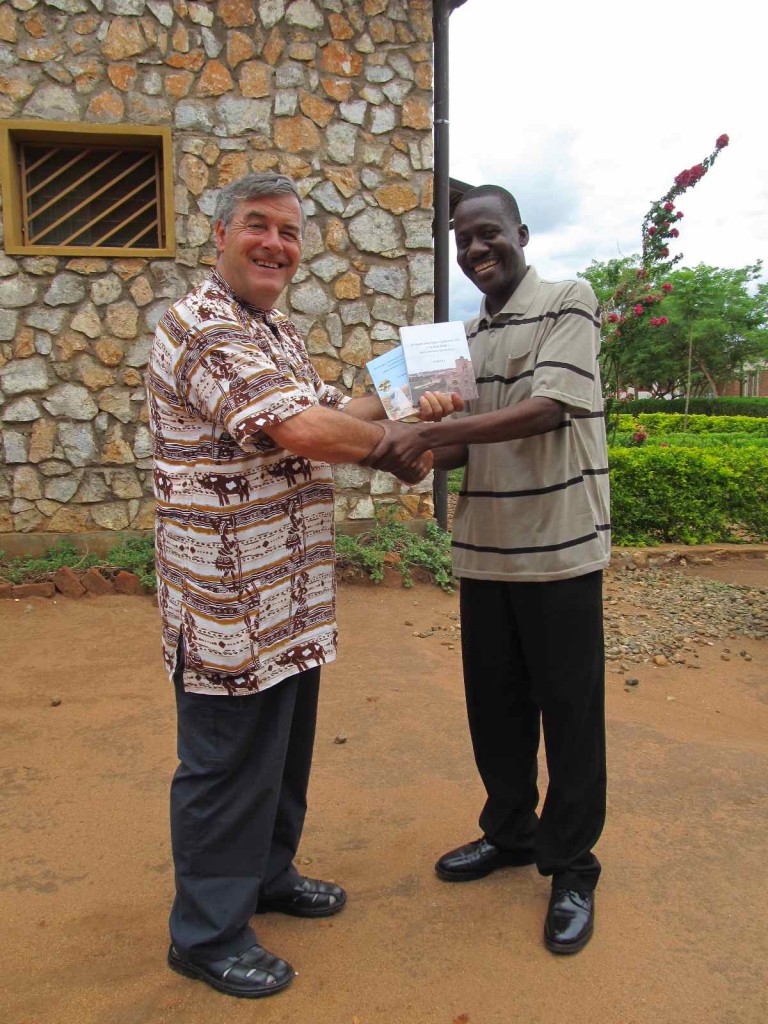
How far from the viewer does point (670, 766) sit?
336 centimetres

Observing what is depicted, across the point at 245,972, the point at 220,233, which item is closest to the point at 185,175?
the point at 220,233

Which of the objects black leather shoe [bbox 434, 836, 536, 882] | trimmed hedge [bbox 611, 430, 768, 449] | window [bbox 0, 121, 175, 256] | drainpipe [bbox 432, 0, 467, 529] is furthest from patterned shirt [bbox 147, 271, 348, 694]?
trimmed hedge [bbox 611, 430, 768, 449]

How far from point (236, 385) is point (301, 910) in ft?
5.20

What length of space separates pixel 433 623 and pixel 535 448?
3170mm

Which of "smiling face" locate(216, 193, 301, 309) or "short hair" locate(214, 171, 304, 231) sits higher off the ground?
"short hair" locate(214, 171, 304, 231)

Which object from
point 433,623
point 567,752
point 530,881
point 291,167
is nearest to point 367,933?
point 530,881

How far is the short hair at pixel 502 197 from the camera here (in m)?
2.34

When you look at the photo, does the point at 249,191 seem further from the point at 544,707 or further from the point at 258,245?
the point at 544,707

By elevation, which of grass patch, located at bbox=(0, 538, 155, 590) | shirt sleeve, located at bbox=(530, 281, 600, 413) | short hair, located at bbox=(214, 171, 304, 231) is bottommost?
grass patch, located at bbox=(0, 538, 155, 590)

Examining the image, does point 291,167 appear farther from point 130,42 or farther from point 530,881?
point 530,881

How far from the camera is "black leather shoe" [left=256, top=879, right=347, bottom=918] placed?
2402 mm

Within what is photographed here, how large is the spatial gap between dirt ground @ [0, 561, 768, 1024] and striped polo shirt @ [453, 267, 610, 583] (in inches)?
41.2

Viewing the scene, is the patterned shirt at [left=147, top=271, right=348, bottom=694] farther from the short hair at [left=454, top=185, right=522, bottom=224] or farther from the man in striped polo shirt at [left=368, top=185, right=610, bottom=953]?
the short hair at [left=454, top=185, right=522, bottom=224]

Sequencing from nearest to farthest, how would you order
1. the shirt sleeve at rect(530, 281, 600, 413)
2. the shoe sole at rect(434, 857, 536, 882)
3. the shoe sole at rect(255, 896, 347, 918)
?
the shirt sleeve at rect(530, 281, 600, 413)
the shoe sole at rect(255, 896, 347, 918)
the shoe sole at rect(434, 857, 536, 882)
